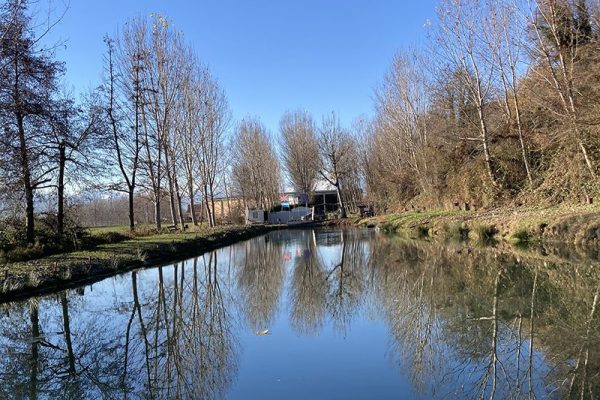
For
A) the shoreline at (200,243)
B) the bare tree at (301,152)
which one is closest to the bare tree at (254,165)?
the bare tree at (301,152)

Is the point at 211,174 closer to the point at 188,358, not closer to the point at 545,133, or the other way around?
the point at 545,133

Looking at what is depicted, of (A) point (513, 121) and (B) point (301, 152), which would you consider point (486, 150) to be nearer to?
(A) point (513, 121)

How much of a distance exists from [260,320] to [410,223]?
19.7 metres

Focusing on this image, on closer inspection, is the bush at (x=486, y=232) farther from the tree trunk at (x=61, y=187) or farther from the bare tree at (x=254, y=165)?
the bare tree at (x=254, y=165)

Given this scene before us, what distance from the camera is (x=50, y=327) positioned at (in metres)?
7.34

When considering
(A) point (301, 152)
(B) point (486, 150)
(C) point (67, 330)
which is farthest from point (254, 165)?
(C) point (67, 330)

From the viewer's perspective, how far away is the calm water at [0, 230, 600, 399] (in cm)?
456

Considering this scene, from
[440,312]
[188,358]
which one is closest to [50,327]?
[188,358]

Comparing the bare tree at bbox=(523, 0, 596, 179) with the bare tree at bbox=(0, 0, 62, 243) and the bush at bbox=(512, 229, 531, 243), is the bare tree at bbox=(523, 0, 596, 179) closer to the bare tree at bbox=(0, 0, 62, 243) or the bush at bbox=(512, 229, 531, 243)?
the bush at bbox=(512, 229, 531, 243)

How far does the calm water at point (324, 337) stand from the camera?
456 centimetres

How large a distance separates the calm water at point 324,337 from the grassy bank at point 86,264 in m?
0.63

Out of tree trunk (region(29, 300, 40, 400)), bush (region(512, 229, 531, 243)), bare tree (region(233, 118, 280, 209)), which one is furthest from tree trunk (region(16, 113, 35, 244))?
bare tree (region(233, 118, 280, 209))

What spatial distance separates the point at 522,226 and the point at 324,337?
1197 cm

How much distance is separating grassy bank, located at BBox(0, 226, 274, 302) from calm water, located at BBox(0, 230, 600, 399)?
63 centimetres
